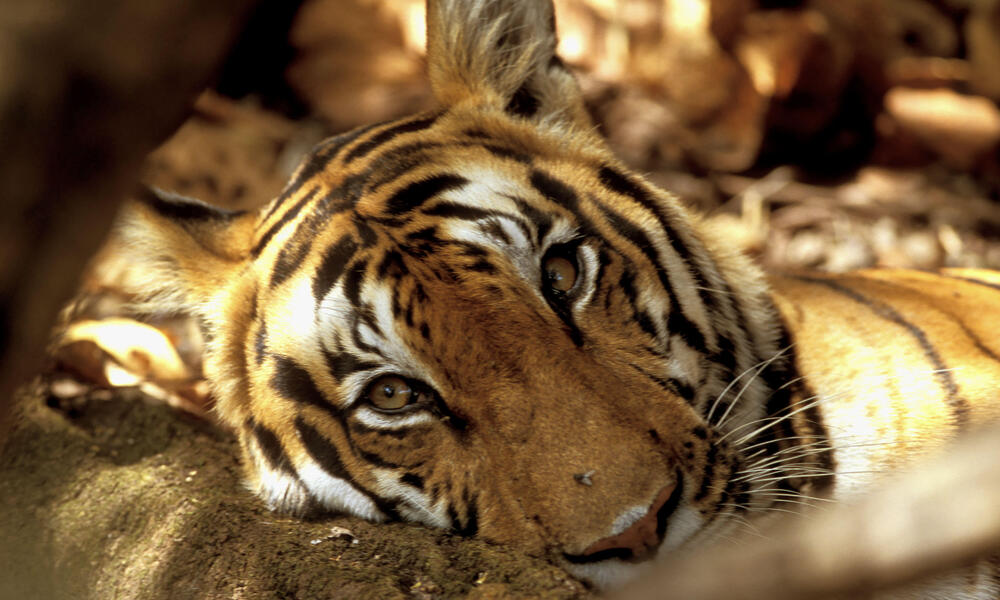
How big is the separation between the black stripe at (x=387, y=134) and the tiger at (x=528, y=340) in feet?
0.04

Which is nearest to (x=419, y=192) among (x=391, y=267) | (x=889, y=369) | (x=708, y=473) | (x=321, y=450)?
(x=391, y=267)

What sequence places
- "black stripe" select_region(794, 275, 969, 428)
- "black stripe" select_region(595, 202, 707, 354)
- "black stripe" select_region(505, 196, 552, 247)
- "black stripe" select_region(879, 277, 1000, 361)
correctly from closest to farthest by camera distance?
"black stripe" select_region(505, 196, 552, 247) < "black stripe" select_region(595, 202, 707, 354) < "black stripe" select_region(794, 275, 969, 428) < "black stripe" select_region(879, 277, 1000, 361)

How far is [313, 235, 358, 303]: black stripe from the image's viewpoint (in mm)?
1637

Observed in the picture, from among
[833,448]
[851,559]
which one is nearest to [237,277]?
[833,448]

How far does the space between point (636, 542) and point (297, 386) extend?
2.43 feet

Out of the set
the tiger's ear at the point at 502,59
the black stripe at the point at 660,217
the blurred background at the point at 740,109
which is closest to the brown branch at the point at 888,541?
the black stripe at the point at 660,217

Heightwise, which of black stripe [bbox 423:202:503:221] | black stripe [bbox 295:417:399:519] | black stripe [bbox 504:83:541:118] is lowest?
black stripe [bbox 295:417:399:519]

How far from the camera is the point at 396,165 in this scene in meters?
1.80

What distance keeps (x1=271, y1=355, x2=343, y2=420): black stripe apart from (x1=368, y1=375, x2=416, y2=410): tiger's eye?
0.09 meters

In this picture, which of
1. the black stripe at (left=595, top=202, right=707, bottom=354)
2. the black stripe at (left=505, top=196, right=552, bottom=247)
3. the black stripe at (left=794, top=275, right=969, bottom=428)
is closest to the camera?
the black stripe at (left=505, top=196, right=552, bottom=247)

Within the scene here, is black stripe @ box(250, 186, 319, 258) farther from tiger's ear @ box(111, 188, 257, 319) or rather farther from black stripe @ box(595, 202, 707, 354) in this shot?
black stripe @ box(595, 202, 707, 354)

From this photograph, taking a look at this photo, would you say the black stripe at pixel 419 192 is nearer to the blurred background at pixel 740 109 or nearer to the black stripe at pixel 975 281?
the black stripe at pixel 975 281

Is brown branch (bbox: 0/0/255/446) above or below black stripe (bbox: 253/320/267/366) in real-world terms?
above

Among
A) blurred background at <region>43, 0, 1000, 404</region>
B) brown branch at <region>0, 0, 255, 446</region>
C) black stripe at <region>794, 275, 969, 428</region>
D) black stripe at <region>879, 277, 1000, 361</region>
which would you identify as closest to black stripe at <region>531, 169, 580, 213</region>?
black stripe at <region>794, 275, 969, 428</region>
